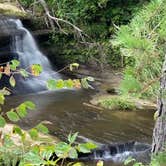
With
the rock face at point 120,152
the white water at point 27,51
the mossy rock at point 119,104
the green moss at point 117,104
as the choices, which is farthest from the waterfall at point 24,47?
the rock face at point 120,152

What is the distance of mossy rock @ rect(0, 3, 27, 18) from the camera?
13.5 meters

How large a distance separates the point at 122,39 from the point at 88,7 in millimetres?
11028

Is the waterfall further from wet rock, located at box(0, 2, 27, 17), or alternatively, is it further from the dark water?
the dark water

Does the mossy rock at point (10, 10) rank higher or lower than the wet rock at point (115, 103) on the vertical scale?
higher

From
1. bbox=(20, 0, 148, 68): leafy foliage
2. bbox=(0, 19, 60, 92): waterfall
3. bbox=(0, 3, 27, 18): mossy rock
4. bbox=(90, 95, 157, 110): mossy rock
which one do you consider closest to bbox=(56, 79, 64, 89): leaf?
bbox=(90, 95, 157, 110): mossy rock

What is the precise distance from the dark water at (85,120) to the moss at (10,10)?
3.54 meters

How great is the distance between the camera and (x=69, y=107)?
9945 millimetres

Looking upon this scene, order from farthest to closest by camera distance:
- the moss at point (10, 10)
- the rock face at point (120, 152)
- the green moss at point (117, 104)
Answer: the moss at point (10, 10), the green moss at point (117, 104), the rock face at point (120, 152)

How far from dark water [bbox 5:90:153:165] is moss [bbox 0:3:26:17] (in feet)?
11.6

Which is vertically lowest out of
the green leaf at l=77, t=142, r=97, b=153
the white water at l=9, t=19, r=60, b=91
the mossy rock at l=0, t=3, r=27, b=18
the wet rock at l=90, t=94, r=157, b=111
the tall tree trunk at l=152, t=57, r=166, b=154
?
the wet rock at l=90, t=94, r=157, b=111

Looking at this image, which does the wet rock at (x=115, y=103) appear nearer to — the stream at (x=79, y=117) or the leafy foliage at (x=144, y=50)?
the stream at (x=79, y=117)

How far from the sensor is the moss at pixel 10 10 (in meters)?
13.5

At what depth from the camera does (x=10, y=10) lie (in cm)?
1369

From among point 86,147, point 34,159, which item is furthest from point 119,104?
point 34,159
